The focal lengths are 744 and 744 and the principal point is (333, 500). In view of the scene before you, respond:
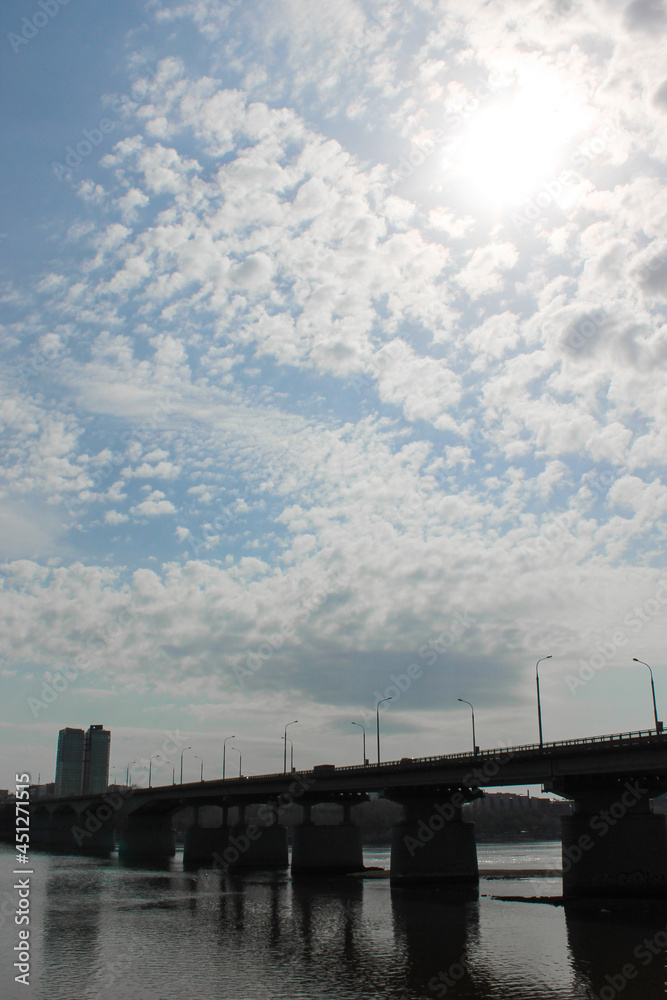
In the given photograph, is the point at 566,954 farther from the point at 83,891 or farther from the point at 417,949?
the point at 83,891

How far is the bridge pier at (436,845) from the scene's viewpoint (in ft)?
235

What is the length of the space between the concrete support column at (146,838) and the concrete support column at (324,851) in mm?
54483

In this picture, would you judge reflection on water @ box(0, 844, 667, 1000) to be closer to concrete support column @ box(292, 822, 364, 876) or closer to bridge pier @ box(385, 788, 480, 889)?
bridge pier @ box(385, 788, 480, 889)

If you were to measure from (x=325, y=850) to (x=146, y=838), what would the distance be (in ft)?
194

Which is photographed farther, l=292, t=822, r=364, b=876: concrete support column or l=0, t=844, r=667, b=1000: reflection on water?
l=292, t=822, r=364, b=876: concrete support column

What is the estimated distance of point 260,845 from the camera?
108 m

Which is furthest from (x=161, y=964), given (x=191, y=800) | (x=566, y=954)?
(x=191, y=800)

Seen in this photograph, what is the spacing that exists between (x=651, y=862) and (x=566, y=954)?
2095 cm

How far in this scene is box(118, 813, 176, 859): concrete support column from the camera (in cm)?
13575

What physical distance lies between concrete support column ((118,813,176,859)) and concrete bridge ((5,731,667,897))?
12.5 meters

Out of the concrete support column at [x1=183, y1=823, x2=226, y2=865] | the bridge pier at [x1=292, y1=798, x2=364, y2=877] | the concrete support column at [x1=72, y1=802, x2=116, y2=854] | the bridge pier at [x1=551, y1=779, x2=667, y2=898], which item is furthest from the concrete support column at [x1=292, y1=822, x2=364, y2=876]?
the concrete support column at [x1=72, y1=802, x2=116, y2=854]

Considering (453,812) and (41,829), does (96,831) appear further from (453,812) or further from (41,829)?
(453,812)

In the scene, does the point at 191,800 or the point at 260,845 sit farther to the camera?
the point at 191,800

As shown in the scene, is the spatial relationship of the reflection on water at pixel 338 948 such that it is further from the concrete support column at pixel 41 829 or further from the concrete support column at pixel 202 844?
the concrete support column at pixel 41 829
